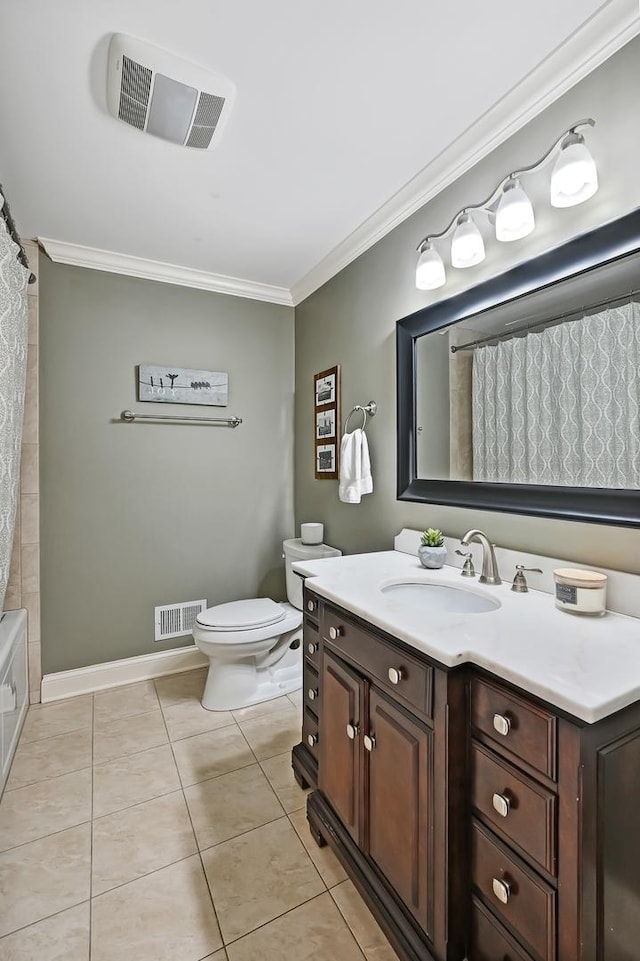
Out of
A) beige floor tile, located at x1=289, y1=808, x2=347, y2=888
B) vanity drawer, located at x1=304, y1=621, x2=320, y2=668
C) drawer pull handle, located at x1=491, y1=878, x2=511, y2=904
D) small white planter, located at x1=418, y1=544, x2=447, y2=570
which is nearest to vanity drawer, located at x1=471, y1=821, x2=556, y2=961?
drawer pull handle, located at x1=491, y1=878, x2=511, y2=904

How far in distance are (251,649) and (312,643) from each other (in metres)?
0.75

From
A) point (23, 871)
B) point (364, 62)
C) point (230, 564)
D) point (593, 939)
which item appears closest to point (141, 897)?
point (23, 871)

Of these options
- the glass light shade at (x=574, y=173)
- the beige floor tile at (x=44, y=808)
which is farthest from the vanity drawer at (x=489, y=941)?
the glass light shade at (x=574, y=173)

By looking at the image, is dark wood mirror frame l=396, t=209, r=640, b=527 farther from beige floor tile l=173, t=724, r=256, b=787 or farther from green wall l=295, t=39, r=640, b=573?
beige floor tile l=173, t=724, r=256, b=787

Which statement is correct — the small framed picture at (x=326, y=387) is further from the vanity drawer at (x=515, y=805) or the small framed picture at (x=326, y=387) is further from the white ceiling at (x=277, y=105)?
the vanity drawer at (x=515, y=805)

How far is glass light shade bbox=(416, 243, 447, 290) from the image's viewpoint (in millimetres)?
1748

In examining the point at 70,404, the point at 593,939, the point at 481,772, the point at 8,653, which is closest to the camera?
the point at 593,939

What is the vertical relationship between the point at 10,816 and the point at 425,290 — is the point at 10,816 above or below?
below

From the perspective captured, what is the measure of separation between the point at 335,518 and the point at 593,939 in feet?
6.41

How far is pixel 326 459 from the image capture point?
8.77 ft

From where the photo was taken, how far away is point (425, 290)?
1.88 meters

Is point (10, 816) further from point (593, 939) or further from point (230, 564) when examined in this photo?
point (593, 939)

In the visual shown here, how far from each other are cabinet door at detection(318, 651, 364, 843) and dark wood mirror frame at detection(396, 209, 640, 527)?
0.76m

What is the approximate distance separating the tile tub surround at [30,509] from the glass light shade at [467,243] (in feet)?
6.82
